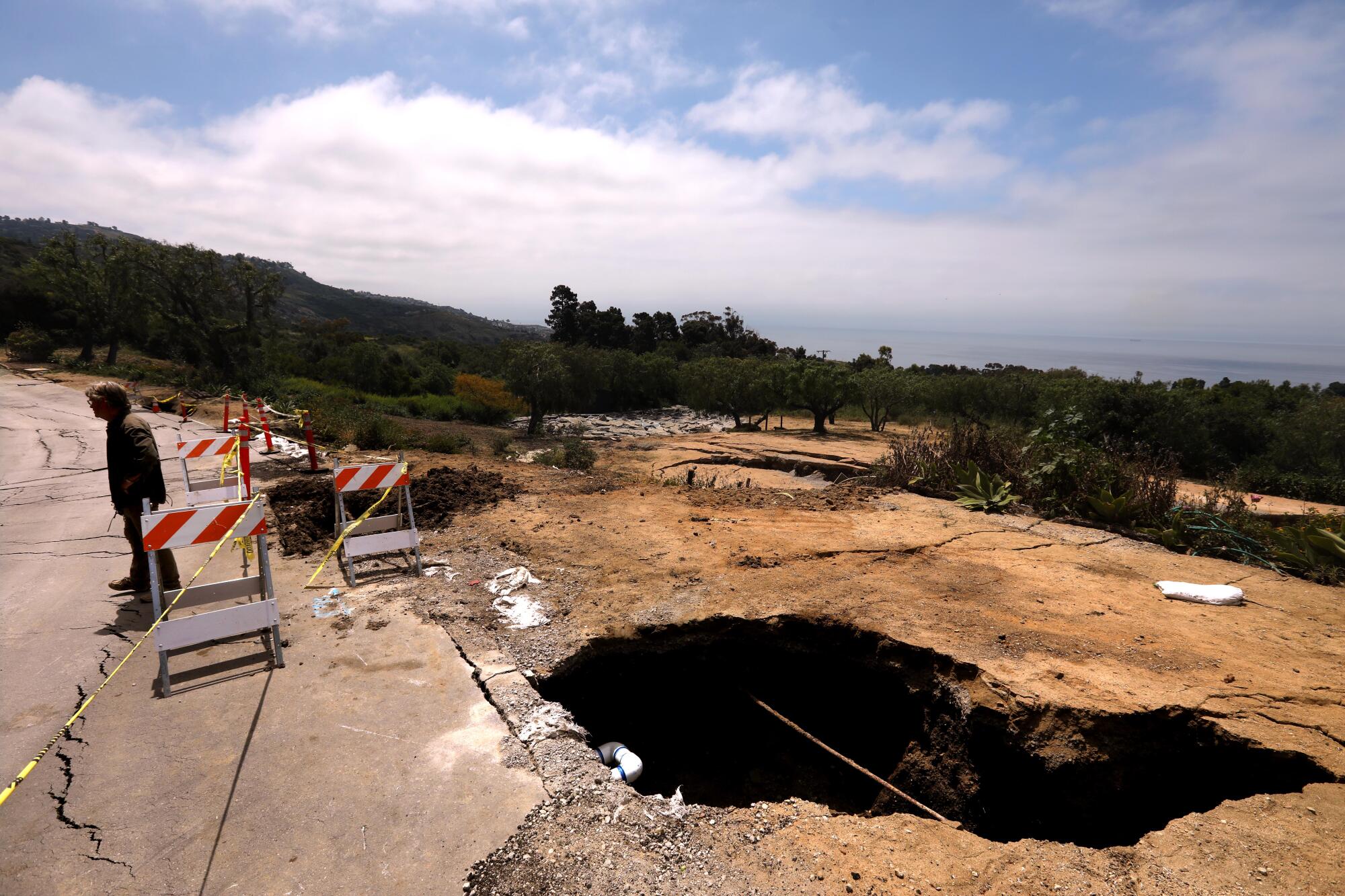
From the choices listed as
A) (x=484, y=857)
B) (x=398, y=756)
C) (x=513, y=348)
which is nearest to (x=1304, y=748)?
(x=484, y=857)

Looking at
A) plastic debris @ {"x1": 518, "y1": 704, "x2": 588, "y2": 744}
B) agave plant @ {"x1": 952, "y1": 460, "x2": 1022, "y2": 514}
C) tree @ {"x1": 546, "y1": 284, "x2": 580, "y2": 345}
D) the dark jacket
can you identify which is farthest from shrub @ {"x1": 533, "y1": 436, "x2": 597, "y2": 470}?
tree @ {"x1": 546, "y1": 284, "x2": 580, "y2": 345}

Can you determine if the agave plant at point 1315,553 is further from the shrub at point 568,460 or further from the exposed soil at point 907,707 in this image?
the shrub at point 568,460

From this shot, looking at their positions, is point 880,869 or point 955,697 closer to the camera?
point 880,869

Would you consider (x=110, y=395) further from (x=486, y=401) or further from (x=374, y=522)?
(x=486, y=401)

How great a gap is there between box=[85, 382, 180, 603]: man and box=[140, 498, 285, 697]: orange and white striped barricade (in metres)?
1.06

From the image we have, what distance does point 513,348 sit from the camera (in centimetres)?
2758

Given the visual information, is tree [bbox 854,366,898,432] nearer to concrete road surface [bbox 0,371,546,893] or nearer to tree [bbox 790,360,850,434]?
tree [bbox 790,360,850,434]

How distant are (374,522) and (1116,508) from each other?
30.2 ft

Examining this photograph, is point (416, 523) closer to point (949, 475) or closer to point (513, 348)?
point (949, 475)

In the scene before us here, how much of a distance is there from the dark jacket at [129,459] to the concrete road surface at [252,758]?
0.92 meters

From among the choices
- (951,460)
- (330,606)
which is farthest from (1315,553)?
(330,606)

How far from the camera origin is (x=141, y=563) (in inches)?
200

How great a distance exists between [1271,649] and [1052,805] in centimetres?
242

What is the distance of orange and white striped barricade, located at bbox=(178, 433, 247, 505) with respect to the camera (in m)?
6.35
